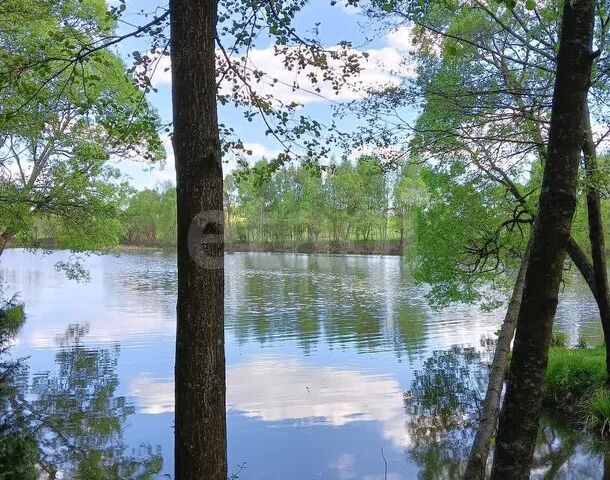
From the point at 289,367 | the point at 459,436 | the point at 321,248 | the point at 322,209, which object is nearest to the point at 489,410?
the point at 459,436

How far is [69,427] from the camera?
11.0m

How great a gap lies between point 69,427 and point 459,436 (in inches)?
303

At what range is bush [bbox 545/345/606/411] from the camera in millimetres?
11680

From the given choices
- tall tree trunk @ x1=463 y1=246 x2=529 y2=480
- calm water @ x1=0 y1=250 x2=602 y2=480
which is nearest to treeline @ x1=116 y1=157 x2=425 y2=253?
calm water @ x1=0 y1=250 x2=602 y2=480

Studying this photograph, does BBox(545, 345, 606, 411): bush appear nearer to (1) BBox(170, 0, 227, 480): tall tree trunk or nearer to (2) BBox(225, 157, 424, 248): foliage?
(1) BBox(170, 0, 227, 480): tall tree trunk

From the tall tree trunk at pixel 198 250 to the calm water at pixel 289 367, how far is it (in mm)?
7031

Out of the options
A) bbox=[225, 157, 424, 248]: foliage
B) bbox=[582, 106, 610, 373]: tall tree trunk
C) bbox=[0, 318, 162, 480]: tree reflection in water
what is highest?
Answer: bbox=[225, 157, 424, 248]: foliage

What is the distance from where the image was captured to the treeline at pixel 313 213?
2697 inches

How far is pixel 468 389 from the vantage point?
46.6 ft

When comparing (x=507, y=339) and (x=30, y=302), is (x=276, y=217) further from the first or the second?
(x=507, y=339)

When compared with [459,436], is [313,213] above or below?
above

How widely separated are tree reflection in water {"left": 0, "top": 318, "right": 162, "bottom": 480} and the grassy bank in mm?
7979

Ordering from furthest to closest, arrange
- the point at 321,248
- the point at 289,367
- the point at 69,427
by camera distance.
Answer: the point at 321,248, the point at 289,367, the point at 69,427

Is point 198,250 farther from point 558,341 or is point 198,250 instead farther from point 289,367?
point 558,341
